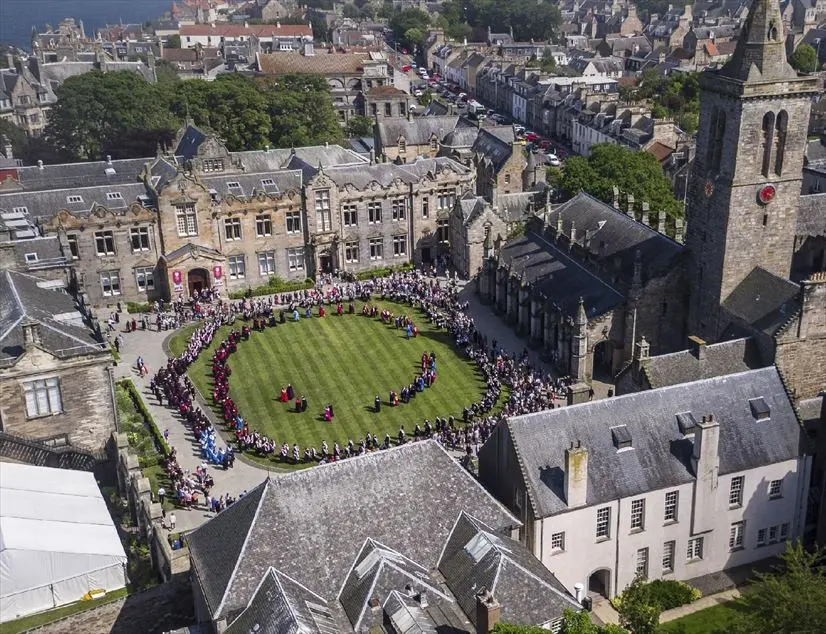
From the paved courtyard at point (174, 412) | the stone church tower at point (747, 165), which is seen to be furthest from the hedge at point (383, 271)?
the stone church tower at point (747, 165)

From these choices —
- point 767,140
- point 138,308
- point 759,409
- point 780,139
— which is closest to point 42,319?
point 138,308

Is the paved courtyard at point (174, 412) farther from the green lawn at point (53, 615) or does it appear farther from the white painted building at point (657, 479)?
the white painted building at point (657, 479)

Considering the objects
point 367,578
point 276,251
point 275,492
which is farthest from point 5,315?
point 276,251

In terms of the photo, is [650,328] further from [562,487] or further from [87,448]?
[87,448]

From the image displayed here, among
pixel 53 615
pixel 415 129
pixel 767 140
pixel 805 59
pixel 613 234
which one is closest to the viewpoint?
pixel 53 615

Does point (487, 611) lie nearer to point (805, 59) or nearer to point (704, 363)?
point (704, 363)

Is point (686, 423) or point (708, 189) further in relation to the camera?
point (708, 189)
